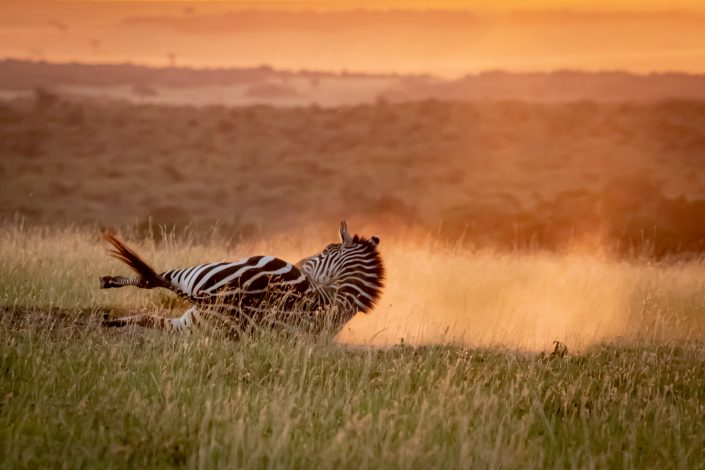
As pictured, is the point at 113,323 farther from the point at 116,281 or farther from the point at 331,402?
the point at 331,402

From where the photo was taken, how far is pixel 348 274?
12375 mm

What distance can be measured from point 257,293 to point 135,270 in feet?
5.38

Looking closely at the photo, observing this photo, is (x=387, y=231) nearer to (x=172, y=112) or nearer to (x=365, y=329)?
(x=365, y=329)

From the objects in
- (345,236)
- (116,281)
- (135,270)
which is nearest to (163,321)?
(135,270)

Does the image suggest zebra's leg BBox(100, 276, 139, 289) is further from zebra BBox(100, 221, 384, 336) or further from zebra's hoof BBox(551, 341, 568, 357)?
zebra's hoof BBox(551, 341, 568, 357)

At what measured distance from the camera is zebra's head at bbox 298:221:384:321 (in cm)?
1197

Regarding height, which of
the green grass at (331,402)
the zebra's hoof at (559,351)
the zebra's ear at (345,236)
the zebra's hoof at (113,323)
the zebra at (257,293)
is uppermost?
the zebra's ear at (345,236)

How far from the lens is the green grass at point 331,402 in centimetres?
661

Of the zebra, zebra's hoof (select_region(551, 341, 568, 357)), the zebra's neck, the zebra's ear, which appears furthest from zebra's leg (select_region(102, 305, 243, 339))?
zebra's hoof (select_region(551, 341, 568, 357))

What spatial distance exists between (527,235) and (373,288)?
22.2m

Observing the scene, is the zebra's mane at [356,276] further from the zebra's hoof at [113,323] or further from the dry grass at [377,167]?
the dry grass at [377,167]

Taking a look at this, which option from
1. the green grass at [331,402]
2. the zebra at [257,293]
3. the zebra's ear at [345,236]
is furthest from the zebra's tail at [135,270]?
the zebra's ear at [345,236]

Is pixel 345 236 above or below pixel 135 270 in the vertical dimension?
above

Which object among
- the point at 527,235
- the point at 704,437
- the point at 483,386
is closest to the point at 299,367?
the point at 483,386
